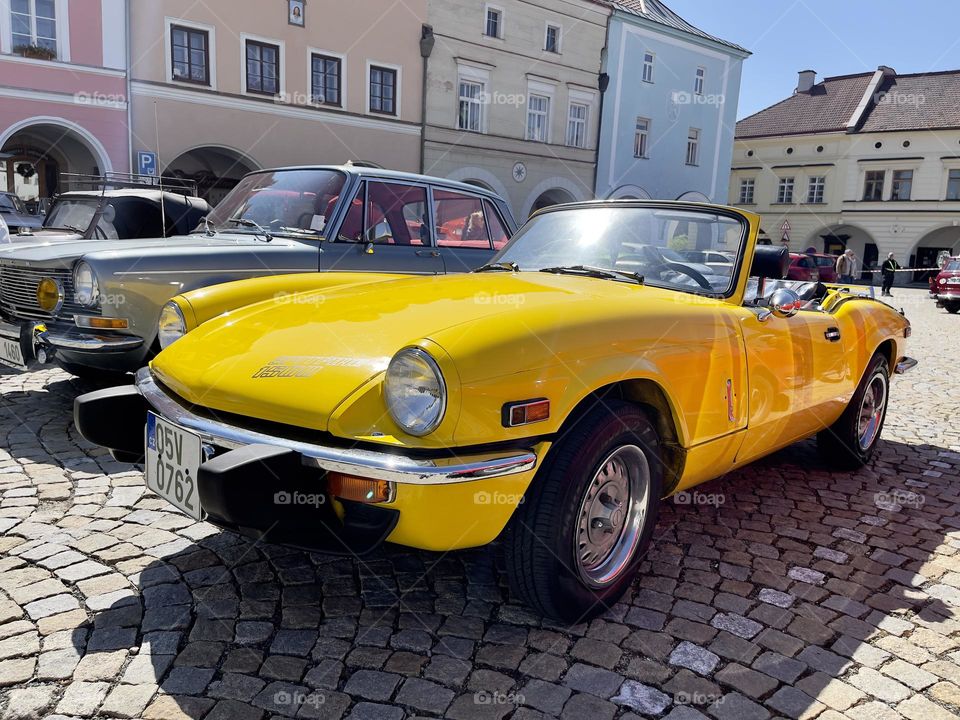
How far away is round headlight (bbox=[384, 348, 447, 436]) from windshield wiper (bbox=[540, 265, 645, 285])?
143 cm

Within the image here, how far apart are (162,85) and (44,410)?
1377cm

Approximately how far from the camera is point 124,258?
15.0 feet

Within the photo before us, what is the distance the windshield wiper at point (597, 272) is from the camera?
336 centimetres

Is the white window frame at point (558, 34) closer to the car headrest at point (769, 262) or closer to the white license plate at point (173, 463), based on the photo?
the car headrest at point (769, 262)

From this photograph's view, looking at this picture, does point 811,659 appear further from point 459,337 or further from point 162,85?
point 162,85

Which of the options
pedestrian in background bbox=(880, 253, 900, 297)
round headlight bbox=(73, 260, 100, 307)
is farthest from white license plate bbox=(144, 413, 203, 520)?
pedestrian in background bbox=(880, 253, 900, 297)

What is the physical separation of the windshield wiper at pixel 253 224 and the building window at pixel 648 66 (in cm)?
2453

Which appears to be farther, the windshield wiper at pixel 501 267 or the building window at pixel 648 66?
the building window at pixel 648 66

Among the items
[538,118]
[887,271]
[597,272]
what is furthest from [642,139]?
[597,272]

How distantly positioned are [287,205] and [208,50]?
13943mm

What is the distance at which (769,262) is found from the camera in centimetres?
348

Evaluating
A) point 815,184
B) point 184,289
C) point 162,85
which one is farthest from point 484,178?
point 815,184

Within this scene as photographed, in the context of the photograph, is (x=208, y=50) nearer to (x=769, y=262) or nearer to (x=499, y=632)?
(x=769, y=262)

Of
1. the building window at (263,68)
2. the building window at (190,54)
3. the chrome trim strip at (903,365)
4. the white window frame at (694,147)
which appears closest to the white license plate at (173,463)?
the chrome trim strip at (903,365)
